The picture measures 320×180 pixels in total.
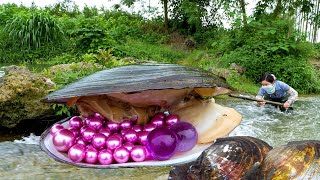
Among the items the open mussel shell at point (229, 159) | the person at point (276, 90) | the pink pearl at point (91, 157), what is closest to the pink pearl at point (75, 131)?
the pink pearl at point (91, 157)

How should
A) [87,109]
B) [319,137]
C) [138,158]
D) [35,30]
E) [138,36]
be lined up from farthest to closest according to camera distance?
[138,36], [35,30], [319,137], [87,109], [138,158]

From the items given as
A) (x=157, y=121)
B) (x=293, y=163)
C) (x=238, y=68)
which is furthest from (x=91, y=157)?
(x=238, y=68)

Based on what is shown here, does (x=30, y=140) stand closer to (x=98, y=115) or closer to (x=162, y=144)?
(x=98, y=115)

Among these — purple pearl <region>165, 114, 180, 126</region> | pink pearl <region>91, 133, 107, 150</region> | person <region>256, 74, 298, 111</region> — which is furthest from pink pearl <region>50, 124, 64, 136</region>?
person <region>256, 74, 298, 111</region>

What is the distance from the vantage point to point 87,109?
8.82 feet

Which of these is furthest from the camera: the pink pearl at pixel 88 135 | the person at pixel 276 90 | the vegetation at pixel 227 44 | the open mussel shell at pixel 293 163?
the vegetation at pixel 227 44

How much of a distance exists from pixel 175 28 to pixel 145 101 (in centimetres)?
1741

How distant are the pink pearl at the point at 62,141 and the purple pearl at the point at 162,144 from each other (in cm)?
55

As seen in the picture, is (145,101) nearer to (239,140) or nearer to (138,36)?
(239,140)

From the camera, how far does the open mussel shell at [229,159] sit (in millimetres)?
1192

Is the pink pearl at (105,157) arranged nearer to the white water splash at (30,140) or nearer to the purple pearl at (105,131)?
the purple pearl at (105,131)

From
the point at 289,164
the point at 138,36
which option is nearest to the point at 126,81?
the point at 289,164

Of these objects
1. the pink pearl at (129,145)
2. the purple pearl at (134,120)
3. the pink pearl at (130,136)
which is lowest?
the pink pearl at (129,145)

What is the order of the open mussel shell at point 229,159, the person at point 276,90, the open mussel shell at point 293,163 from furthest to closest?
the person at point 276,90, the open mussel shell at point 229,159, the open mussel shell at point 293,163
